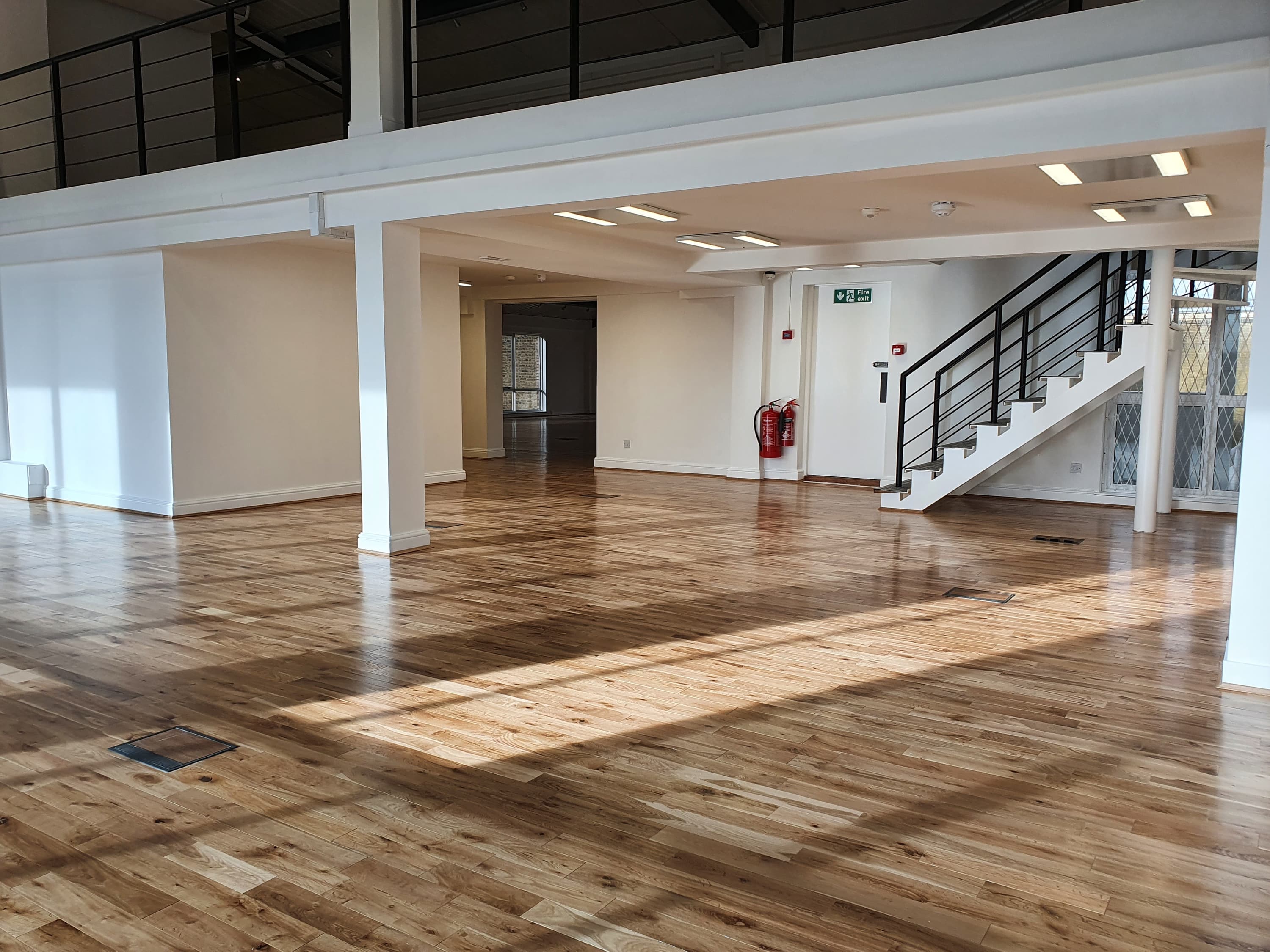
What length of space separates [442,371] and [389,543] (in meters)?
4.46

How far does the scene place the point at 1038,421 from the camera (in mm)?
8227

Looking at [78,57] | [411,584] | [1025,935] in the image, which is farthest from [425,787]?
[78,57]

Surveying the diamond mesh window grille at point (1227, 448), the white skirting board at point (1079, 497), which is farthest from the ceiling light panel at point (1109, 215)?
the white skirting board at point (1079, 497)

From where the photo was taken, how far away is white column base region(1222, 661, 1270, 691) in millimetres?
3799

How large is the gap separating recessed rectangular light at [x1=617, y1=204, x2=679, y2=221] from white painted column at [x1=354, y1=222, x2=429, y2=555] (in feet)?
5.02

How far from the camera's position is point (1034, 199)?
600cm

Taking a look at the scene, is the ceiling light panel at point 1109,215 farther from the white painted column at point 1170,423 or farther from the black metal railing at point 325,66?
the black metal railing at point 325,66

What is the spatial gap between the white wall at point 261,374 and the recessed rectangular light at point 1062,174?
22.0ft

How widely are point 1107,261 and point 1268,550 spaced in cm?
558

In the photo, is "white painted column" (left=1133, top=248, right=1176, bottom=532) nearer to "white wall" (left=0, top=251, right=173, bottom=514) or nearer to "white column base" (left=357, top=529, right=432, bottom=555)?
"white column base" (left=357, top=529, right=432, bottom=555)

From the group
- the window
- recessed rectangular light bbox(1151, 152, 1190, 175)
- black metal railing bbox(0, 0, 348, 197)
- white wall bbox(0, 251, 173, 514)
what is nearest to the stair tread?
recessed rectangular light bbox(1151, 152, 1190, 175)

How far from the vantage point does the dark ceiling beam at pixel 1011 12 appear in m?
6.43

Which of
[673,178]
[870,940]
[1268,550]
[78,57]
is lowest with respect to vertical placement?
[870,940]

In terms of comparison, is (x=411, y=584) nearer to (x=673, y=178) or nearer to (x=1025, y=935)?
(x=673, y=178)
